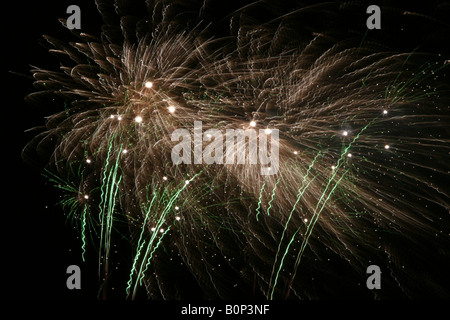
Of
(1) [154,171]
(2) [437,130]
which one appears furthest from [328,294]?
(1) [154,171]

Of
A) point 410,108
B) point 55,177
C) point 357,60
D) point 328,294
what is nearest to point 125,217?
point 55,177

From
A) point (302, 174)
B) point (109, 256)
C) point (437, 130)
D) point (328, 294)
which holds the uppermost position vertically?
point (437, 130)

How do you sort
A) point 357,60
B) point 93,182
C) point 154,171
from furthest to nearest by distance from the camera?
point 93,182 → point 154,171 → point 357,60

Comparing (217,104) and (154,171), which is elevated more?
(217,104)

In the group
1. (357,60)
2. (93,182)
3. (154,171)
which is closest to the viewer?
(357,60)

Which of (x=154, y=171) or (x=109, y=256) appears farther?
(x=109, y=256)

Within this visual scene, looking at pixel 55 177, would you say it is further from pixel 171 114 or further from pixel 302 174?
pixel 302 174
